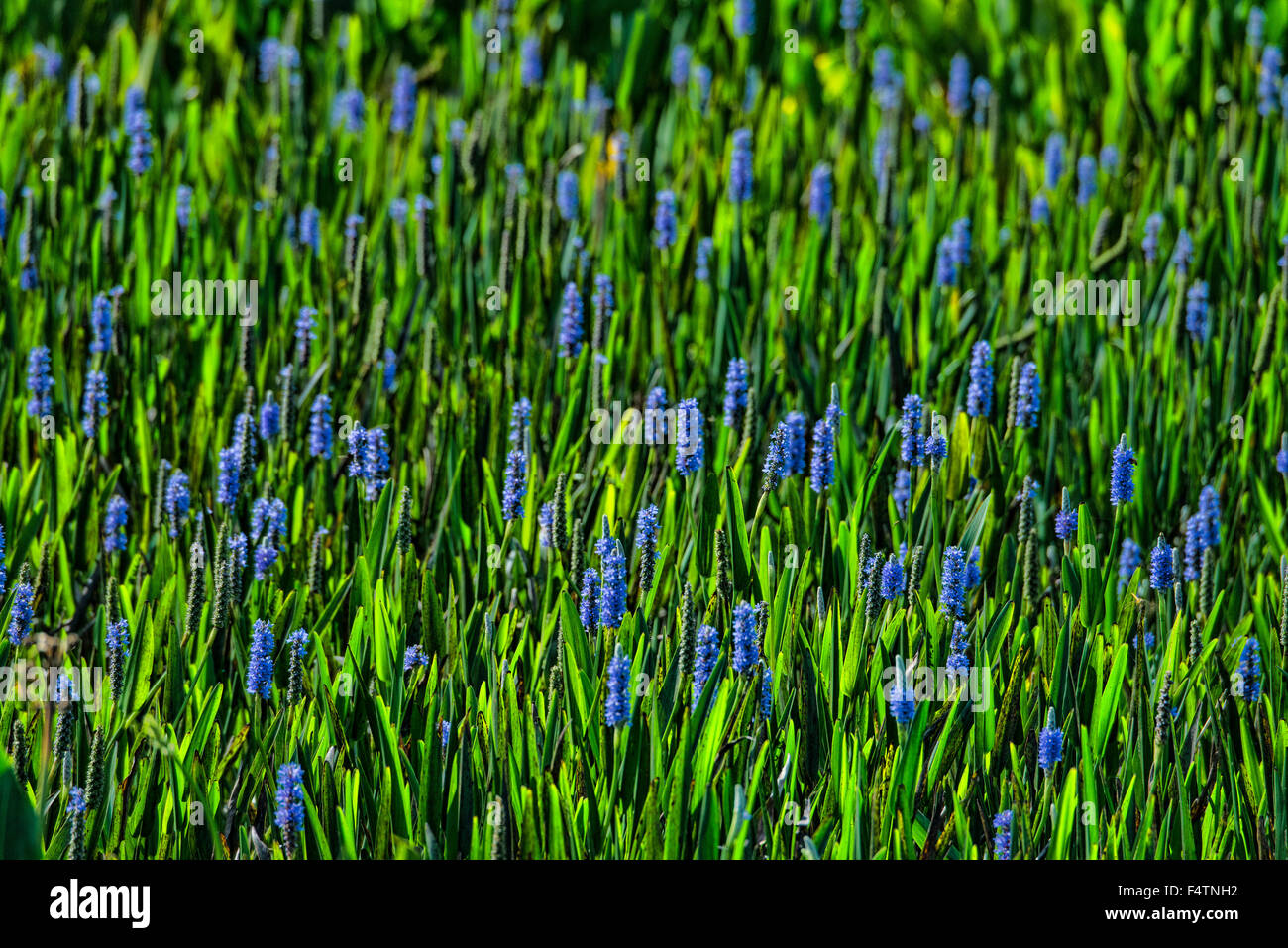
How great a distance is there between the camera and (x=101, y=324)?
297cm

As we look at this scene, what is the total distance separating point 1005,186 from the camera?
423 cm

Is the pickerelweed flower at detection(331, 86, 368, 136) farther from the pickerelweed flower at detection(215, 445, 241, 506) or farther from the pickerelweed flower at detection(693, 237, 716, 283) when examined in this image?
the pickerelweed flower at detection(215, 445, 241, 506)

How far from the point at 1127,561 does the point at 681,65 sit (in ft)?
8.72

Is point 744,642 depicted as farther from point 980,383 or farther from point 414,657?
point 980,383

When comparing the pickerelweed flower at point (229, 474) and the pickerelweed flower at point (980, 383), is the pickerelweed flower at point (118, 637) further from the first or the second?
the pickerelweed flower at point (980, 383)

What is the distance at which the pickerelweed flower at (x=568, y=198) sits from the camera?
3.70 metres

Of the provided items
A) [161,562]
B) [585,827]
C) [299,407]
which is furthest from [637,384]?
[585,827]

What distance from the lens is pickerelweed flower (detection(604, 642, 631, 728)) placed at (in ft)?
6.24

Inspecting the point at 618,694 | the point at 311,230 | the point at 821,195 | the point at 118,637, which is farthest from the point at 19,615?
the point at 821,195

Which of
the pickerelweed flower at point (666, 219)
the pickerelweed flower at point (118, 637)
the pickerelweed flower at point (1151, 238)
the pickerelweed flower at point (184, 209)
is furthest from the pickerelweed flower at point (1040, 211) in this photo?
the pickerelweed flower at point (118, 637)

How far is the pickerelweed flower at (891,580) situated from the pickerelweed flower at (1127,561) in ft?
1.80

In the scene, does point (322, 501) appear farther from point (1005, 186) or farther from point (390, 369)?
point (1005, 186)

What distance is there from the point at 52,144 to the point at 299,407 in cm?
164

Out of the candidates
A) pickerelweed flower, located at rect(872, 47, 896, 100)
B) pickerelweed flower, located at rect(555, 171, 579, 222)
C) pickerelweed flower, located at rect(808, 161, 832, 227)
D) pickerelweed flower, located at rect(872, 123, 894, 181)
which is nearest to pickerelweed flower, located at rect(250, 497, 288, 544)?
pickerelweed flower, located at rect(555, 171, 579, 222)
